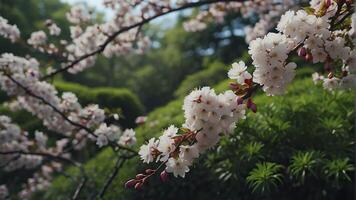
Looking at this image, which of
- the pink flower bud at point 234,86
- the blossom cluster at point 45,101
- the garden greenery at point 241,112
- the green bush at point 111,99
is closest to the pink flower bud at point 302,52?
the garden greenery at point 241,112

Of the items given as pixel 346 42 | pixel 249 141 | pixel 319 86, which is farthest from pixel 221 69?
pixel 346 42

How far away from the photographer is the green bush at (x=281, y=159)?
12.4 ft

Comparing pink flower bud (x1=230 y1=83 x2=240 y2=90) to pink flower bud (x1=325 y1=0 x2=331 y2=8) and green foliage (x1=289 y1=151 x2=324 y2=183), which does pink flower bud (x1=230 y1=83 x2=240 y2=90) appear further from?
green foliage (x1=289 y1=151 x2=324 y2=183)

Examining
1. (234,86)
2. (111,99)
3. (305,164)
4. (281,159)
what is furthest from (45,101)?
(111,99)

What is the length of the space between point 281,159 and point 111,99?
8.60 m

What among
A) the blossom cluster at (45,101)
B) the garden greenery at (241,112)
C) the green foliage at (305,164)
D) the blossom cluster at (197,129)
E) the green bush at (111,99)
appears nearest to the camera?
the blossom cluster at (197,129)

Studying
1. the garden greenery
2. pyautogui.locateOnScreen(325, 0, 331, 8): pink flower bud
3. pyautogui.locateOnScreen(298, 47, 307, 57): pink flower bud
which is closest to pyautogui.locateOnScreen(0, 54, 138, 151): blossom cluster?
the garden greenery

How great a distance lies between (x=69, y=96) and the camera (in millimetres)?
5258

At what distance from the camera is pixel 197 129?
7.59ft

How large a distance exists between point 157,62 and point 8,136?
24.3 m

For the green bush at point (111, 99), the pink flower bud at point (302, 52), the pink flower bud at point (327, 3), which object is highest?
the green bush at point (111, 99)

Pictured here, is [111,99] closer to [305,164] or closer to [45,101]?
[45,101]

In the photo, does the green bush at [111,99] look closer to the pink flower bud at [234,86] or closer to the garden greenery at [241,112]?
the garden greenery at [241,112]

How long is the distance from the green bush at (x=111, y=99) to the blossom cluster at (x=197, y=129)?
9.32 meters
